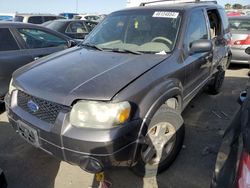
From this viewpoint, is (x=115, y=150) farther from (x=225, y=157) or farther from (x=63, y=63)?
(x=63, y=63)

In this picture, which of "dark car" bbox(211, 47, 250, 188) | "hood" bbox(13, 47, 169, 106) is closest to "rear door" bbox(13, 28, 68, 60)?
"hood" bbox(13, 47, 169, 106)

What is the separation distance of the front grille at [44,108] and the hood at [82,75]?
0.20 feet

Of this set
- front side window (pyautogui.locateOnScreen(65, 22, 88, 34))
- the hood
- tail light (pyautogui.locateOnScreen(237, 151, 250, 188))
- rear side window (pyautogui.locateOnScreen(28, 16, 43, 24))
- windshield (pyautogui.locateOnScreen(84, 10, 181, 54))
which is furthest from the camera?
rear side window (pyautogui.locateOnScreen(28, 16, 43, 24))

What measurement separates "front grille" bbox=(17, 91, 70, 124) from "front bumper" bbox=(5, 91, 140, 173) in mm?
48

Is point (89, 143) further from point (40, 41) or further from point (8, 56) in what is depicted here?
point (40, 41)

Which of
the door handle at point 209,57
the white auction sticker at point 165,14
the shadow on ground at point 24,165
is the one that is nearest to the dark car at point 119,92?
the white auction sticker at point 165,14

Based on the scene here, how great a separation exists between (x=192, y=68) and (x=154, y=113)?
1253mm

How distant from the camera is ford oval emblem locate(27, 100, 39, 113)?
2.38m

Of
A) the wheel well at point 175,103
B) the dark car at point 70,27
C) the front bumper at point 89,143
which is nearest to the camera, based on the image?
the front bumper at point 89,143

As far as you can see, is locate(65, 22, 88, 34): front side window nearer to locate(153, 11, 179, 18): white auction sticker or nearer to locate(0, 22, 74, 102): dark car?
locate(0, 22, 74, 102): dark car

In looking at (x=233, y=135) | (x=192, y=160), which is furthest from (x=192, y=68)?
(x=233, y=135)

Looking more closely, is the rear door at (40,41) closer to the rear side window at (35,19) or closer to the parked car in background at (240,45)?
the parked car in background at (240,45)

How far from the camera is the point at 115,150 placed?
2082mm

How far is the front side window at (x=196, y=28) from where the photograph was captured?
3.31 meters
